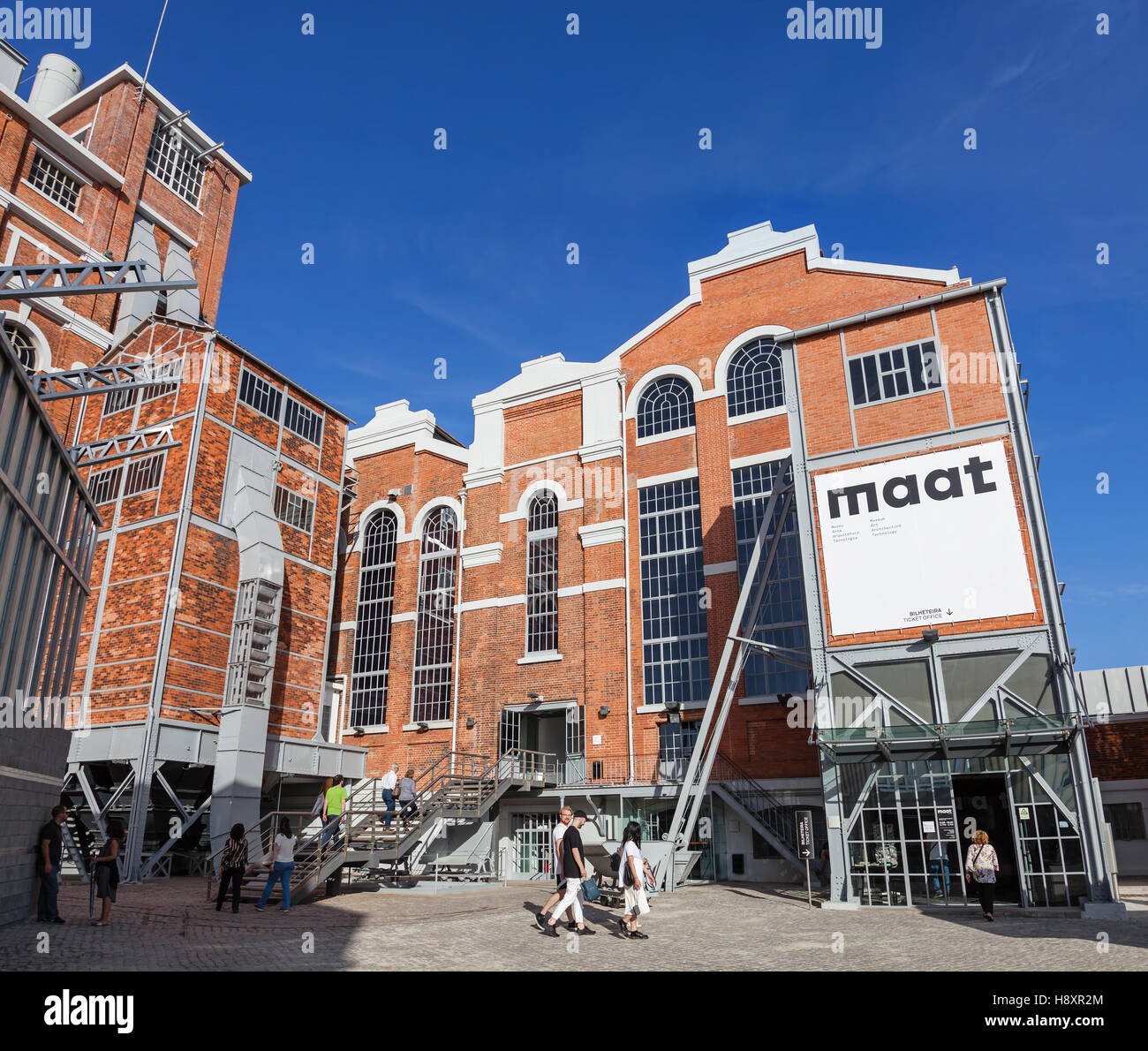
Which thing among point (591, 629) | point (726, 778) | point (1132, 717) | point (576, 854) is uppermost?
point (591, 629)

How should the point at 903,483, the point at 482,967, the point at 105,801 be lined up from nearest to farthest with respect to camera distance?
1. the point at 482,967
2. the point at 903,483
3. the point at 105,801

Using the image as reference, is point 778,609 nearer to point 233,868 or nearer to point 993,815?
point 993,815

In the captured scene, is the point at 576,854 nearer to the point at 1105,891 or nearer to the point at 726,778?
the point at 1105,891

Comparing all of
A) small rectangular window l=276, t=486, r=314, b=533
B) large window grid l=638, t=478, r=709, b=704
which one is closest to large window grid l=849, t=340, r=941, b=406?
large window grid l=638, t=478, r=709, b=704

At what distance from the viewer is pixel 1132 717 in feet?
88.2

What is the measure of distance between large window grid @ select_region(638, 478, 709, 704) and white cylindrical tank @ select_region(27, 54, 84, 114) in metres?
34.1

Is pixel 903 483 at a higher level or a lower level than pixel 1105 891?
higher

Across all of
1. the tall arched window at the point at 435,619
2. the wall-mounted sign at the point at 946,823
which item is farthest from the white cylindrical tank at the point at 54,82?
the wall-mounted sign at the point at 946,823

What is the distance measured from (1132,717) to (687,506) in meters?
15.3

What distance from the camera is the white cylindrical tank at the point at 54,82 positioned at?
39844mm

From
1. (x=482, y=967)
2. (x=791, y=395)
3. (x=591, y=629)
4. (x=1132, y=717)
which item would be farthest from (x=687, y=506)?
(x=482, y=967)

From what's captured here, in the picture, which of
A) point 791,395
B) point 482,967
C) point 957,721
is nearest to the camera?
point 482,967

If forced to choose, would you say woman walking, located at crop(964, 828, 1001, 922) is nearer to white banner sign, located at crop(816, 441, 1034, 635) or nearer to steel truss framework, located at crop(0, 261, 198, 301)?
white banner sign, located at crop(816, 441, 1034, 635)

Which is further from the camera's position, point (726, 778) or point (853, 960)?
point (726, 778)
